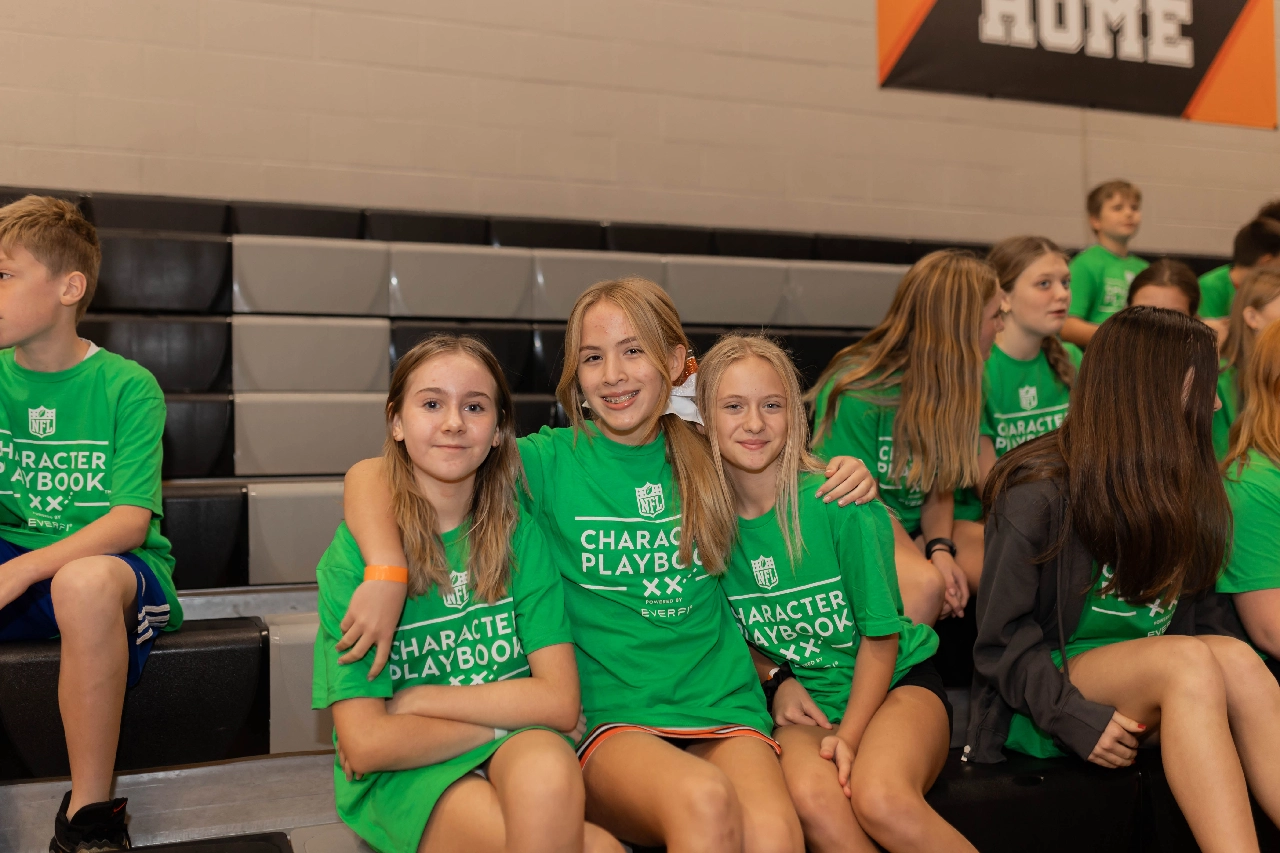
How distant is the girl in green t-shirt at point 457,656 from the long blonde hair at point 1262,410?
1130 millimetres

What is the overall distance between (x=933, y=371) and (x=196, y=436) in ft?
4.78

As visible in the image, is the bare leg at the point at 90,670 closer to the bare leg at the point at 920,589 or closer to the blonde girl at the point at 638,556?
the blonde girl at the point at 638,556

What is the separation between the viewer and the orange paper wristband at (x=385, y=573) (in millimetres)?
1244

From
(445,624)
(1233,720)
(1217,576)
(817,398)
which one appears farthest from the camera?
(817,398)

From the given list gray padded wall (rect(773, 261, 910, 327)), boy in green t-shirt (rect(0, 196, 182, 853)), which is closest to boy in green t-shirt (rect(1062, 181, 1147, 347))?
gray padded wall (rect(773, 261, 910, 327))

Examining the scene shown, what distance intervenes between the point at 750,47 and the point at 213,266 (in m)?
2.16

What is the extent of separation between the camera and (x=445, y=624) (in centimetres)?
133

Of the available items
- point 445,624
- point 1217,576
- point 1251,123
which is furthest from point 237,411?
point 1251,123

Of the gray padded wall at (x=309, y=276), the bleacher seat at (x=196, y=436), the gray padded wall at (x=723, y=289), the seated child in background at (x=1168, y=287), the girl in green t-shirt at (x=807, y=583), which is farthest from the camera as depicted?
the gray padded wall at (x=723, y=289)

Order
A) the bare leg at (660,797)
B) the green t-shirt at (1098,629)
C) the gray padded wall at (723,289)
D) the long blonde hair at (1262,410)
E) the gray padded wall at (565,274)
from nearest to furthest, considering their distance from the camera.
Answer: the bare leg at (660,797) < the green t-shirt at (1098,629) < the long blonde hair at (1262,410) < the gray padded wall at (565,274) < the gray padded wall at (723,289)

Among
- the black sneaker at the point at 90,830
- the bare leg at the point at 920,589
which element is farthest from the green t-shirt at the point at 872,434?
the black sneaker at the point at 90,830

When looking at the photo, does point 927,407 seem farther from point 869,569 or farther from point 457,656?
point 457,656

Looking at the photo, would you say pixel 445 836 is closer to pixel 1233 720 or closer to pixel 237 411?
pixel 1233 720

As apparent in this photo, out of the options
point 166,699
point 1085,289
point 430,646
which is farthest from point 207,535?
point 1085,289
